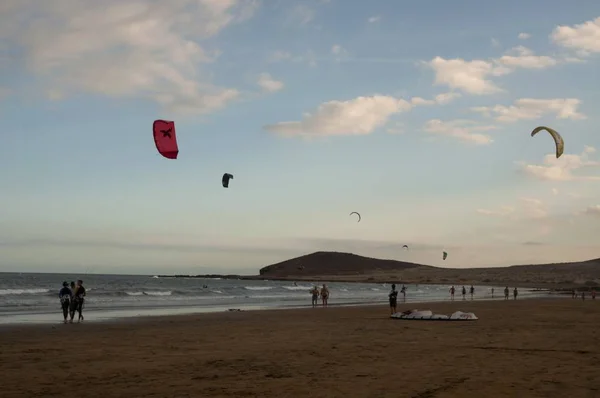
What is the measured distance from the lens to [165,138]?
18.8 metres

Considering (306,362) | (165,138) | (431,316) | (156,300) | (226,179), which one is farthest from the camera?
(156,300)

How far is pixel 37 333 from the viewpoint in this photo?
18094 millimetres

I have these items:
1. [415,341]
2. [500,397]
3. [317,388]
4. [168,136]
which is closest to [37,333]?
[168,136]

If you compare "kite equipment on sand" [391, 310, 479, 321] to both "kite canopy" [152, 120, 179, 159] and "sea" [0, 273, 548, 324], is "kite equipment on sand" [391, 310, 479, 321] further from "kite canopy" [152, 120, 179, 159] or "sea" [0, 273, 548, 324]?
"sea" [0, 273, 548, 324]

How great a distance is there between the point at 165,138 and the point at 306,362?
9.47 metres

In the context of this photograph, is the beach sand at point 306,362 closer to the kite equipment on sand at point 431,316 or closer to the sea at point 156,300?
the kite equipment on sand at point 431,316

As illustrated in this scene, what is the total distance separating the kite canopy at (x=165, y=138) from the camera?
60.3 ft

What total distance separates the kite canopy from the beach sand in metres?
5.14

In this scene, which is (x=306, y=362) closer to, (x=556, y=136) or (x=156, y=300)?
(x=556, y=136)

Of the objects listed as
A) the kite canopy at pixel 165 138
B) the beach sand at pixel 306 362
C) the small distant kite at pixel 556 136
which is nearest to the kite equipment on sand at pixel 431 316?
the beach sand at pixel 306 362

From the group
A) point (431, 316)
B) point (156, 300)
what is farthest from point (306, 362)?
point (156, 300)

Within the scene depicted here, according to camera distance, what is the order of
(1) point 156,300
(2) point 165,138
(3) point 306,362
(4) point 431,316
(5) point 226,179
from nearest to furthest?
1. (3) point 306,362
2. (2) point 165,138
3. (4) point 431,316
4. (5) point 226,179
5. (1) point 156,300

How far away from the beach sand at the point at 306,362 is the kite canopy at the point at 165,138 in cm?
514

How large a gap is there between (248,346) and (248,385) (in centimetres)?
527
